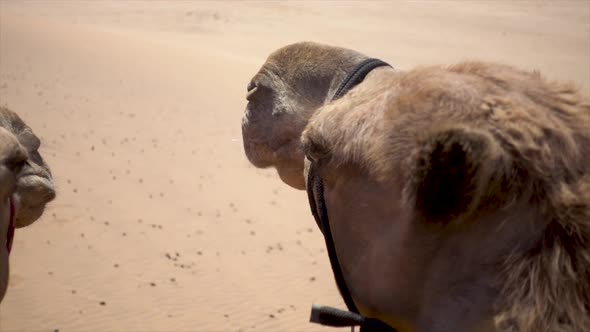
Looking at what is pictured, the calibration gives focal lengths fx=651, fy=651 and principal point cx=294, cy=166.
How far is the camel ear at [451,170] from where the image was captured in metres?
1.36

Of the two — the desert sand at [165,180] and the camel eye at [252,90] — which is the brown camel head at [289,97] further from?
the desert sand at [165,180]

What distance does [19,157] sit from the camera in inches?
76.2

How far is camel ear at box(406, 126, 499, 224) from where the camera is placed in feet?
4.47

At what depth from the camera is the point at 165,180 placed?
33.0 ft

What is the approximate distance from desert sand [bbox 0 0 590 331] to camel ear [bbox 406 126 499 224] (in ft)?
18.1

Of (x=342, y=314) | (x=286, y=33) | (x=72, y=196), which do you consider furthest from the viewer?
(x=286, y=33)

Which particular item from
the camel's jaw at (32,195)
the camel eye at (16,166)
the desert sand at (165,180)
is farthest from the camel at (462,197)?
the desert sand at (165,180)

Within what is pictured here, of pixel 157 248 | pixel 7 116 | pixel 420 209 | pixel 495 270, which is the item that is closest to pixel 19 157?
pixel 7 116

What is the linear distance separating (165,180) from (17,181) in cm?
809

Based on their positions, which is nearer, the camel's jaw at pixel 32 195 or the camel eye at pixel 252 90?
the camel's jaw at pixel 32 195

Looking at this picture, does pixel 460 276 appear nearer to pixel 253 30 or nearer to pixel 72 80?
pixel 72 80

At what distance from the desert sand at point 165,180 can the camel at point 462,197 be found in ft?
17.2

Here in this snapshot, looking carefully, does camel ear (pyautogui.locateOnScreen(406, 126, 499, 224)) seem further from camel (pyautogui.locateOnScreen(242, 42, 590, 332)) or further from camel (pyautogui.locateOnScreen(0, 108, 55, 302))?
camel (pyautogui.locateOnScreen(0, 108, 55, 302))

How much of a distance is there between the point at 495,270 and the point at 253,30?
2418cm
